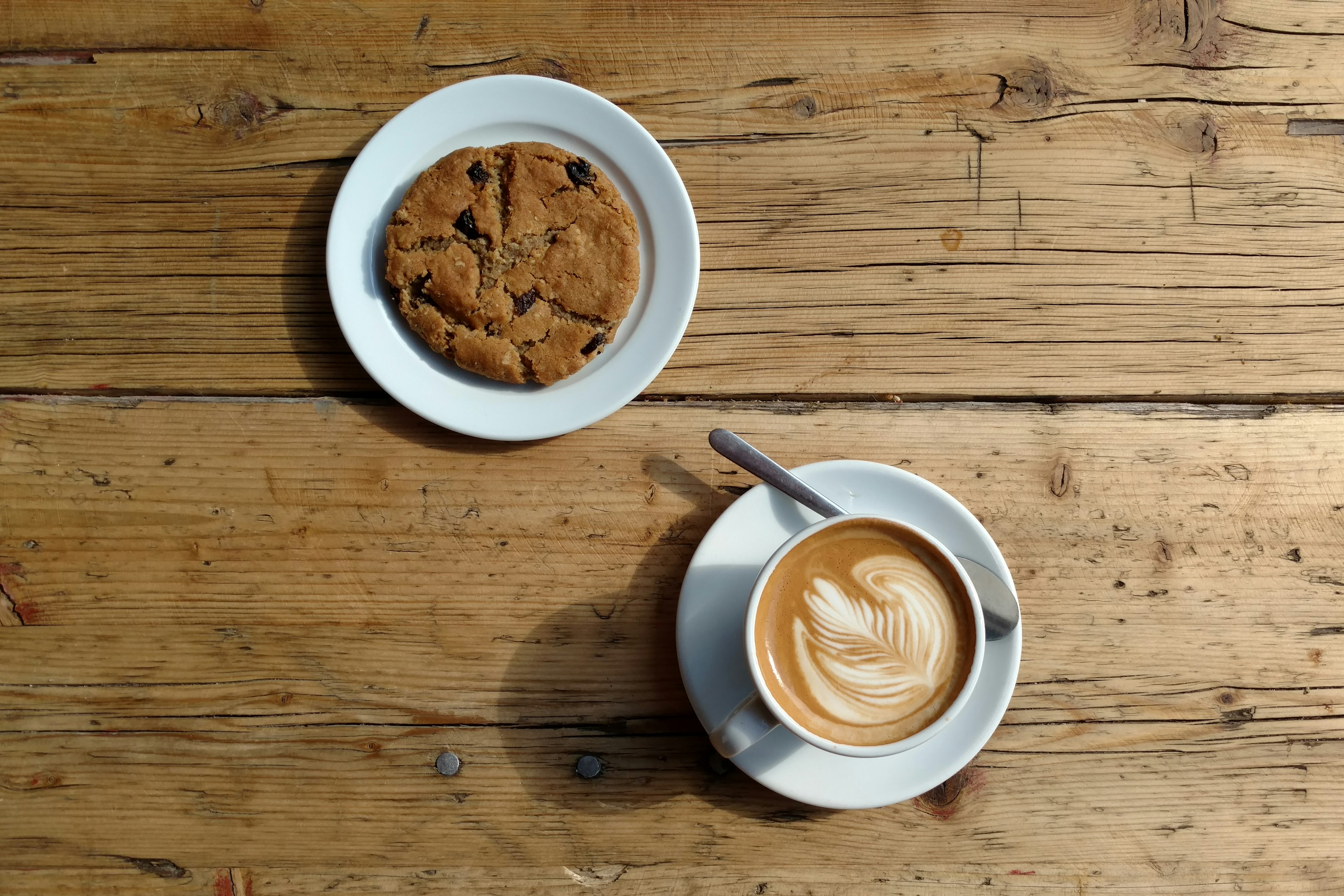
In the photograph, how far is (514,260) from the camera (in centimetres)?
149

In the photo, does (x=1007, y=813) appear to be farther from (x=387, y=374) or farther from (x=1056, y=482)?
(x=387, y=374)

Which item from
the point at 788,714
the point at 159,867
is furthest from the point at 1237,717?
the point at 159,867

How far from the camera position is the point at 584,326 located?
1.47m

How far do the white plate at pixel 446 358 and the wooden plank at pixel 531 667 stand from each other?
5.0 inches

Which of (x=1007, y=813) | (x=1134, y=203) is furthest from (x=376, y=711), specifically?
(x=1134, y=203)

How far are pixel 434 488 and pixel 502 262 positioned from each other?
434 millimetres

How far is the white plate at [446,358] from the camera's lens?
4.79ft

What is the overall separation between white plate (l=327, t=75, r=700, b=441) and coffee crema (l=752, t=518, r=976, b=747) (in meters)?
0.43

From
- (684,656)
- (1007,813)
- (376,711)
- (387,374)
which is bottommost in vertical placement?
(1007,813)

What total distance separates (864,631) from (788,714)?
17 centimetres

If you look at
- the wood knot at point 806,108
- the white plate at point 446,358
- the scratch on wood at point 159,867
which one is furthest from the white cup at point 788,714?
the scratch on wood at point 159,867

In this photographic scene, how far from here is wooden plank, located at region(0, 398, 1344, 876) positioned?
155cm

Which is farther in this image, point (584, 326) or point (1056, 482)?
point (1056, 482)

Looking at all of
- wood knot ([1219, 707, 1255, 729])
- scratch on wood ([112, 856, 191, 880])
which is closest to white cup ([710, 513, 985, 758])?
wood knot ([1219, 707, 1255, 729])
